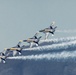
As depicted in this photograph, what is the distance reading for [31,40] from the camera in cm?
19738

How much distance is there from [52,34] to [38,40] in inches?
338

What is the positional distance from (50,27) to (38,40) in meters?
8.94

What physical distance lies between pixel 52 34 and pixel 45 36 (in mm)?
3869

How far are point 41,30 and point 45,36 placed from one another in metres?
8.78

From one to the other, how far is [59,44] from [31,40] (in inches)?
577

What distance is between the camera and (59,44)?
194125 mm

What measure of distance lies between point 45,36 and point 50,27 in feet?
25.9

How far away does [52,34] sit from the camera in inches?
7480

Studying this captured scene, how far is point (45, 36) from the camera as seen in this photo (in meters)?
189

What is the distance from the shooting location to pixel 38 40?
19412 centimetres

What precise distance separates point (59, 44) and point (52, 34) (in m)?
7.46

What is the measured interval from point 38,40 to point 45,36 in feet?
22.2

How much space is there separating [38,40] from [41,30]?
19.3ft
